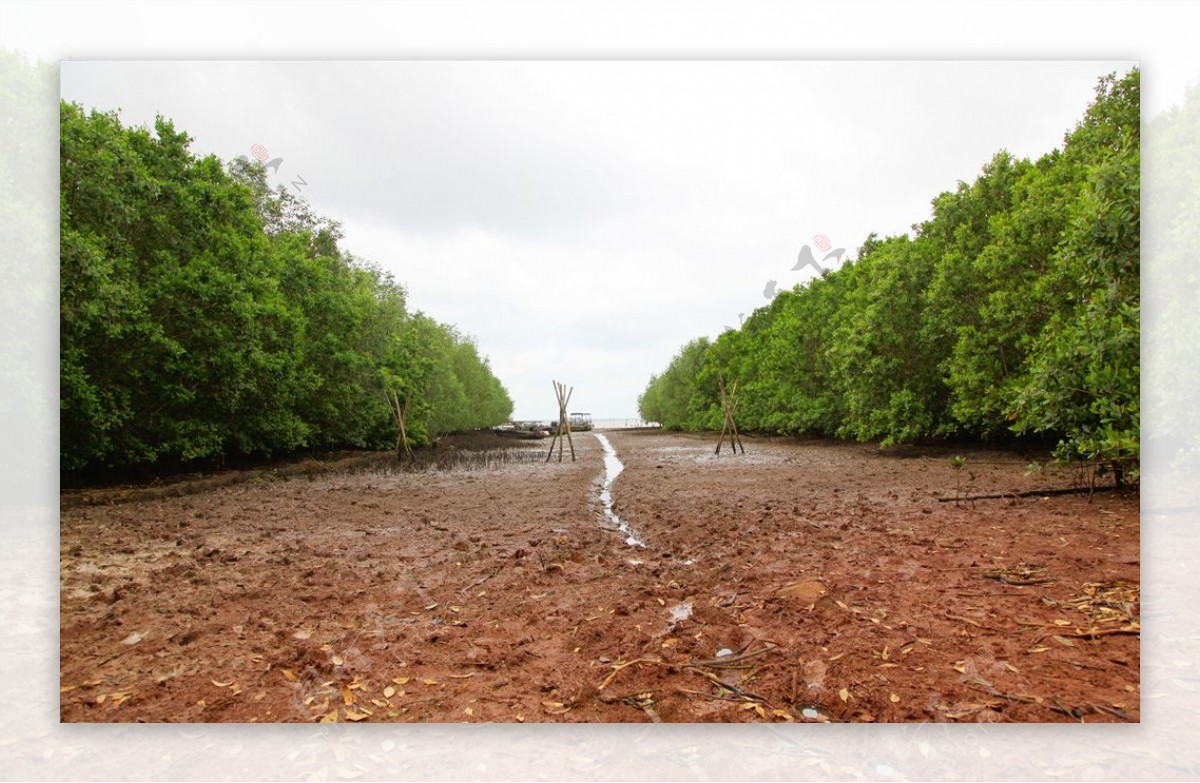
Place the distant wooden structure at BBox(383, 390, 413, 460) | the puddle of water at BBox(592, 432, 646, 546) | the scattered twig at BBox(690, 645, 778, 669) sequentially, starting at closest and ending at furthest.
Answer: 1. the scattered twig at BBox(690, 645, 778, 669)
2. the puddle of water at BBox(592, 432, 646, 546)
3. the distant wooden structure at BBox(383, 390, 413, 460)

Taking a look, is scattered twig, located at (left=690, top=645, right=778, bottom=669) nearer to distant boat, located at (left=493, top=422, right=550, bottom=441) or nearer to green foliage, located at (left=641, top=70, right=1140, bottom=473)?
green foliage, located at (left=641, top=70, right=1140, bottom=473)

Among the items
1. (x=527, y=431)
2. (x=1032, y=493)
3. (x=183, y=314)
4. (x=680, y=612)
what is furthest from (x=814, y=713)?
(x=527, y=431)

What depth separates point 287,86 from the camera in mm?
4215

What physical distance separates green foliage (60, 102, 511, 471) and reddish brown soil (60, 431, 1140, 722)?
263 cm

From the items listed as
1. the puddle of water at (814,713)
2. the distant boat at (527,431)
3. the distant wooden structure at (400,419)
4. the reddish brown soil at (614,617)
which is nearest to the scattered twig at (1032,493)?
the reddish brown soil at (614,617)

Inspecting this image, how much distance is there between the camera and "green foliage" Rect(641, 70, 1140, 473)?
6.10 metres

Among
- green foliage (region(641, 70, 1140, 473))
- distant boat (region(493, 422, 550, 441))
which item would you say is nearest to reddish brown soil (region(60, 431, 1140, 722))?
green foliage (region(641, 70, 1140, 473))

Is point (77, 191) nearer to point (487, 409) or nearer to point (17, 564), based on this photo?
point (17, 564)

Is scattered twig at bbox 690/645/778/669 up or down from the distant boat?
up

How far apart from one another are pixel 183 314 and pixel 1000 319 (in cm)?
1699

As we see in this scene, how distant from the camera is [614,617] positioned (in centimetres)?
440

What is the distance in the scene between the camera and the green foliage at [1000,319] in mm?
6102

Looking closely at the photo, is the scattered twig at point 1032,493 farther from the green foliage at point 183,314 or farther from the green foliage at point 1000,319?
the green foliage at point 183,314

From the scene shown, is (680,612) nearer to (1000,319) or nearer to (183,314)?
(183,314)
